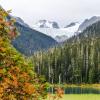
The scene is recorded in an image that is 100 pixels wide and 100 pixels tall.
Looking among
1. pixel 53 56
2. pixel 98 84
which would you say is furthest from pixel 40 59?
pixel 98 84

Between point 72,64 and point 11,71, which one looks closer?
point 11,71

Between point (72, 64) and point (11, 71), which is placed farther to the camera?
point (72, 64)

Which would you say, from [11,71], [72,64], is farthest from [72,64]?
[11,71]

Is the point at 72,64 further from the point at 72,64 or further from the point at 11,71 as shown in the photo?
the point at 11,71

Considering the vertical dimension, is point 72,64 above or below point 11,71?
below

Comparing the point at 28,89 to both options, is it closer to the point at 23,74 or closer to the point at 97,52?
the point at 23,74

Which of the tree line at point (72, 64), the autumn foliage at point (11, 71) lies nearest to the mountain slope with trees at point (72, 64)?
the tree line at point (72, 64)

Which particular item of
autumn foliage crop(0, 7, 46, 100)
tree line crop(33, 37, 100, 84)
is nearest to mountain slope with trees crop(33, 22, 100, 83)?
tree line crop(33, 37, 100, 84)

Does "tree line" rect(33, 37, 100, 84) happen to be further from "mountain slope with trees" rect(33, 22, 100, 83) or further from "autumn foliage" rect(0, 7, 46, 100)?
"autumn foliage" rect(0, 7, 46, 100)

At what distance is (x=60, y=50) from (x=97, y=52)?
1719cm

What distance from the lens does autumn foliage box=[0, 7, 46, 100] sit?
613 inches

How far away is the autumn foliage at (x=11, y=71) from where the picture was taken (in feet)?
51.1

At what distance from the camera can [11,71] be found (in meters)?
16.1

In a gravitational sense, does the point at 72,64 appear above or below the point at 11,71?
below
